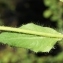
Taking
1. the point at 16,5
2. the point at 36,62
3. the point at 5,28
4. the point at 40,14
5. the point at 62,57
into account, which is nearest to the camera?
the point at 5,28

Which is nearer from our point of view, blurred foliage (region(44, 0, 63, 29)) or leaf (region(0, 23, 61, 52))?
leaf (region(0, 23, 61, 52))

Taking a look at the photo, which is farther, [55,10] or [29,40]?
[55,10]

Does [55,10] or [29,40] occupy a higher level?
[55,10]

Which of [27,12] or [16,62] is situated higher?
[27,12]

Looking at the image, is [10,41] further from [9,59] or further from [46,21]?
[46,21]

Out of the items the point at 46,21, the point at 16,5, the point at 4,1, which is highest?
the point at 16,5

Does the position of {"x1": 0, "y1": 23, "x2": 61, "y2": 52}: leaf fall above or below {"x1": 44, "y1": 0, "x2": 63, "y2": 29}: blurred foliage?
below

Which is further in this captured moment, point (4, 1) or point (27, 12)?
point (27, 12)

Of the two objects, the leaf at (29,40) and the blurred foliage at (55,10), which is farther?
the blurred foliage at (55,10)

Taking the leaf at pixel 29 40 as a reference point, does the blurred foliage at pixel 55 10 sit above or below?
above

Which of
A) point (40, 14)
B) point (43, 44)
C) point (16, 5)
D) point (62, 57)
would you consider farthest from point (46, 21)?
point (43, 44)

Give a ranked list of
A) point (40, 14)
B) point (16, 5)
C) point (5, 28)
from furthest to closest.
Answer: point (16, 5) → point (40, 14) → point (5, 28)
